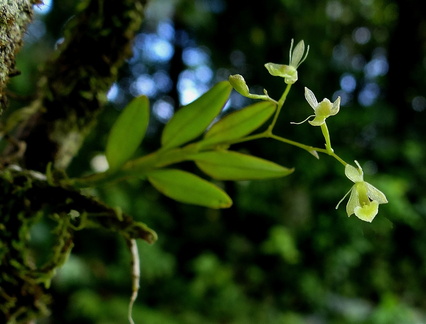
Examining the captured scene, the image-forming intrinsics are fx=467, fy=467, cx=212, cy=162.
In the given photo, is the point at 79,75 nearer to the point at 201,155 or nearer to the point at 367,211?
the point at 201,155

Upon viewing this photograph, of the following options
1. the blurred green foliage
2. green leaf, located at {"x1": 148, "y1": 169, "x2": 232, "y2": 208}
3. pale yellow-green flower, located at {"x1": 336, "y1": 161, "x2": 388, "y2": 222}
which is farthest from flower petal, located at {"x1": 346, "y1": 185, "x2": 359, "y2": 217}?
the blurred green foliage

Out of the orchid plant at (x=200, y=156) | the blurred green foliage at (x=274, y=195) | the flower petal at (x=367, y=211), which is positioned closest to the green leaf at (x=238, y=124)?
the orchid plant at (x=200, y=156)

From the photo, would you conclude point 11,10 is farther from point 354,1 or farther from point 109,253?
point 354,1

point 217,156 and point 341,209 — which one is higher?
point 217,156

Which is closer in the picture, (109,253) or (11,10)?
(11,10)

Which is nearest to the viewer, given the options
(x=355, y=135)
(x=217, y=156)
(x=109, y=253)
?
(x=217, y=156)

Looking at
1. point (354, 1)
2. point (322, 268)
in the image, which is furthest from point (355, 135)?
point (354, 1)

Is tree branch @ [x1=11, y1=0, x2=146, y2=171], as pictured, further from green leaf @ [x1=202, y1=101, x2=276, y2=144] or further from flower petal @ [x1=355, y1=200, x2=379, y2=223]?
flower petal @ [x1=355, y1=200, x2=379, y2=223]
